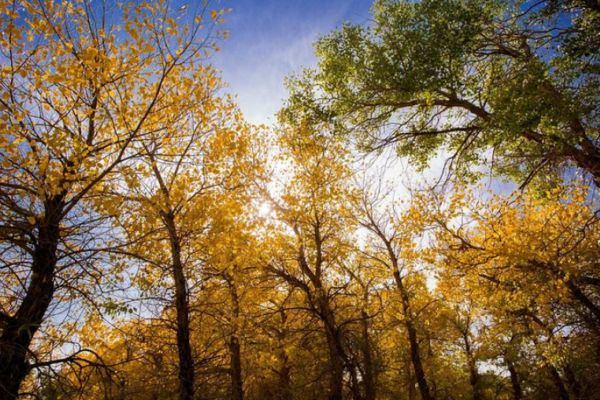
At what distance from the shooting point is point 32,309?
3838mm

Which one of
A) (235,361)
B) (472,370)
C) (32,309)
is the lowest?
(472,370)

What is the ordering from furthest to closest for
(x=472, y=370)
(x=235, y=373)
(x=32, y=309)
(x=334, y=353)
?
(x=472, y=370) → (x=235, y=373) → (x=334, y=353) → (x=32, y=309)

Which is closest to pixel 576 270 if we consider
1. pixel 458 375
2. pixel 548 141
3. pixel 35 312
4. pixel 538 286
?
pixel 538 286

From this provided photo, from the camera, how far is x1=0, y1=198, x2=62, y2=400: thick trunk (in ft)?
12.6

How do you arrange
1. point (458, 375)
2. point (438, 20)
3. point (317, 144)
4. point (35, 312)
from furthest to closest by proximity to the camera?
point (458, 375) < point (317, 144) < point (438, 20) < point (35, 312)

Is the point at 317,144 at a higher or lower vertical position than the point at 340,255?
higher

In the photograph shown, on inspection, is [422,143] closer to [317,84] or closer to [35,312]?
[317,84]

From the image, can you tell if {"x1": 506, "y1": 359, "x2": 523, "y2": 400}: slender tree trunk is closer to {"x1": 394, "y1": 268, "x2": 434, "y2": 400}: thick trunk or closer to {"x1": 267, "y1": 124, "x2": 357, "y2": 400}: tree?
{"x1": 394, "y1": 268, "x2": 434, "y2": 400}: thick trunk

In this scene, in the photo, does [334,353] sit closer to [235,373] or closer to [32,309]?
[235,373]

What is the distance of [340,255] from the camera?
1188cm

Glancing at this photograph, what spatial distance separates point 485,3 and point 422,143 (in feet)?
10.2

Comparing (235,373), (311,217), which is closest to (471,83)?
(311,217)

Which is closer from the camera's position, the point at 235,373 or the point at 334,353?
the point at 334,353

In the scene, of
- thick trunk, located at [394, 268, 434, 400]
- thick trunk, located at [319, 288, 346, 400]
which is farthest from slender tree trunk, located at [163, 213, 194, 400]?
thick trunk, located at [394, 268, 434, 400]
